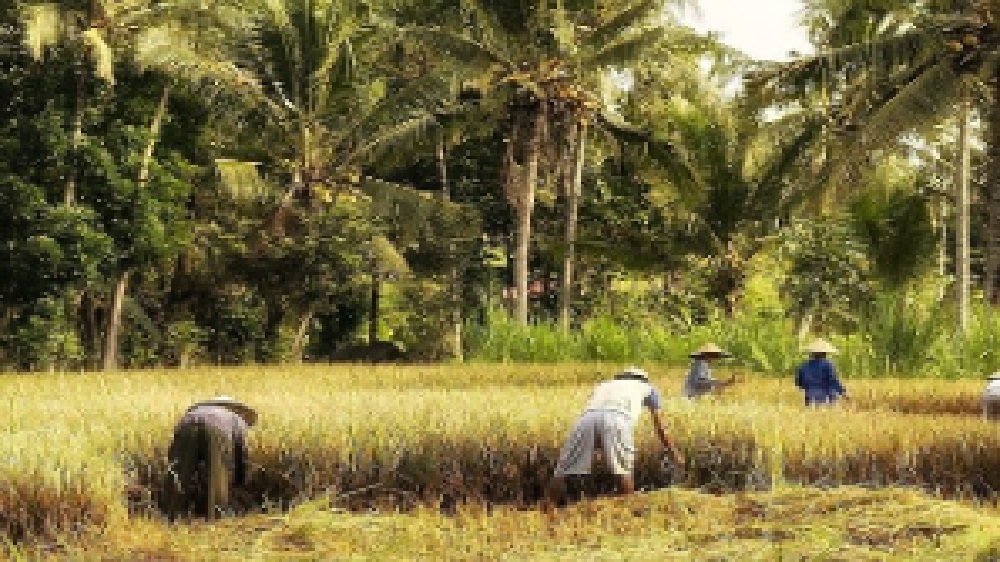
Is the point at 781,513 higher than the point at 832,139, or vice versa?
the point at 832,139

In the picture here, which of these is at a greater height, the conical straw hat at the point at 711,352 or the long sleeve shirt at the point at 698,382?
the conical straw hat at the point at 711,352

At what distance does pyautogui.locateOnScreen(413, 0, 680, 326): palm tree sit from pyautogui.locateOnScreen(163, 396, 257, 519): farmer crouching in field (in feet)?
39.2

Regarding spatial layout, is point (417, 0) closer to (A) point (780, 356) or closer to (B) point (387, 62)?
(B) point (387, 62)

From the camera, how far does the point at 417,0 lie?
22609 mm

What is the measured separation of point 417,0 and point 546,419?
610 inches

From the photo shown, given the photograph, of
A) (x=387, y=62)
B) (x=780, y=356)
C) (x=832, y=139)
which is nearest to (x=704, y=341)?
(x=780, y=356)

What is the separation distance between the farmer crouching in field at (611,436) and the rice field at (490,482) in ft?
0.77

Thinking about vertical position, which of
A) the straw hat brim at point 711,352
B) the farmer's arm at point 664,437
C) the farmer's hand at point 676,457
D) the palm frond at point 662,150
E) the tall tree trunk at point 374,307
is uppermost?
the palm frond at point 662,150

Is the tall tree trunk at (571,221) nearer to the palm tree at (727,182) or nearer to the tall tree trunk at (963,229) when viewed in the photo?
the palm tree at (727,182)

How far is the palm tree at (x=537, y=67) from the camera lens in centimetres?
1875

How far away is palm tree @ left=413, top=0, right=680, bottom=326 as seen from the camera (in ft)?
61.5

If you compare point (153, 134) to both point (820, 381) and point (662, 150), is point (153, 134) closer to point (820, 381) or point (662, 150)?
point (662, 150)

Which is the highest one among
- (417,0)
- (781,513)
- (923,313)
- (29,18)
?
(417,0)

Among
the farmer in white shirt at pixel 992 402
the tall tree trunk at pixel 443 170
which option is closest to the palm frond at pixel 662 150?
the tall tree trunk at pixel 443 170
